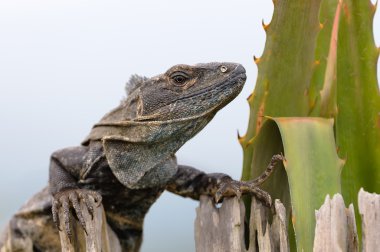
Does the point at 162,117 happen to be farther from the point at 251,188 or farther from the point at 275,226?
the point at 275,226

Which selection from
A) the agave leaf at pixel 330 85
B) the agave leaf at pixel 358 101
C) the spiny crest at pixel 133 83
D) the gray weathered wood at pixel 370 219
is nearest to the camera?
the gray weathered wood at pixel 370 219

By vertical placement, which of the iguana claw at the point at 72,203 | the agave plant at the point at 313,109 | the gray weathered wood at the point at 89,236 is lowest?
the gray weathered wood at the point at 89,236

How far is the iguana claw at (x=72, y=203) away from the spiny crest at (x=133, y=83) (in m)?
0.76

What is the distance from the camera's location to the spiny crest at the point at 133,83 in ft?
11.2

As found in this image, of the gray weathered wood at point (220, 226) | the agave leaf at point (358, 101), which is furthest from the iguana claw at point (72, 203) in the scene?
the agave leaf at point (358, 101)

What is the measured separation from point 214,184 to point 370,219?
116cm

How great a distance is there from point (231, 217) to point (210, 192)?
473 mm

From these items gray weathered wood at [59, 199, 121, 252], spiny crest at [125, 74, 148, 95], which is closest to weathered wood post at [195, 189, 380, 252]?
gray weathered wood at [59, 199, 121, 252]

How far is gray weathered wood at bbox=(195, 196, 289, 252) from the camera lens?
2572 mm

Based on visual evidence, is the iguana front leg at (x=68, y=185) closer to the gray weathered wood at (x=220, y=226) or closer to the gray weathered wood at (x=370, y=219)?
the gray weathered wood at (x=220, y=226)

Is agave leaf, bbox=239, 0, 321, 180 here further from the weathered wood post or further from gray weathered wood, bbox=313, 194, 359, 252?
gray weathered wood, bbox=313, 194, 359, 252

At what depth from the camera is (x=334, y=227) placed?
7.11ft

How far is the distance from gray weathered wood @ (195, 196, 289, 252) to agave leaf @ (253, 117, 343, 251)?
5.3 inches

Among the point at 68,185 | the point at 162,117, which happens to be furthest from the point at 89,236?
the point at 162,117
